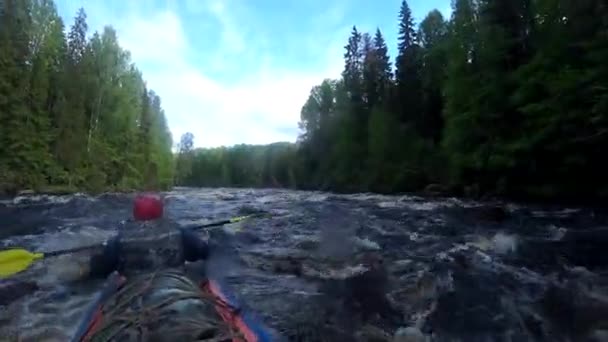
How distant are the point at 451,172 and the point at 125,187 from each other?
26.8 m

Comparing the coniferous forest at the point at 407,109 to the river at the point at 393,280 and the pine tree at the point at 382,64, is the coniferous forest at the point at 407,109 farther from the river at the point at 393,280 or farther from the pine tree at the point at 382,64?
the river at the point at 393,280

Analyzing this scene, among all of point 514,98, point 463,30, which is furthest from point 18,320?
point 463,30

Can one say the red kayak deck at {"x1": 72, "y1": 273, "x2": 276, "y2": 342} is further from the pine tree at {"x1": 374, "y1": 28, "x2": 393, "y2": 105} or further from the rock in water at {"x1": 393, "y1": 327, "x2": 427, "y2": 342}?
the pine tree at {"x1": 374, "y1": 28, "x2": 393, "y2": 105}

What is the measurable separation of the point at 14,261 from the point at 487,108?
21.3m

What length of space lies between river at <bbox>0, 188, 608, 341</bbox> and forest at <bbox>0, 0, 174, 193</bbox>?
799 inches

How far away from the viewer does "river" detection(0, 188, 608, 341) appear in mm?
5676

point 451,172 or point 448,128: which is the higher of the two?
point 448,128

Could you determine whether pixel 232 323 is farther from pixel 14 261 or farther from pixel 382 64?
pixel 382 64

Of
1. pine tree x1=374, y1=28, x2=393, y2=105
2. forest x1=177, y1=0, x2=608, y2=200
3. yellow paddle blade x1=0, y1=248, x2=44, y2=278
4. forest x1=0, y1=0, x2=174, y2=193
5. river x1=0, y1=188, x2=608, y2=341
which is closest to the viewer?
river x1=0, y1=188, x2=608, y2=341

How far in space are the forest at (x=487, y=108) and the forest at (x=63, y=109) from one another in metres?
19.9

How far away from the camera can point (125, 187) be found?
3941 cm

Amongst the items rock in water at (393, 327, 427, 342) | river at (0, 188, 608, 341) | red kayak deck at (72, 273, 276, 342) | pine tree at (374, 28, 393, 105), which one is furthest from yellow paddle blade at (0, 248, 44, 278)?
pine tree at (374, 28, 393, 105)

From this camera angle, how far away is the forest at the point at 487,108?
1695cm

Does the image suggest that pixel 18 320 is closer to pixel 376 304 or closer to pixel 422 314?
pixel 376 304
